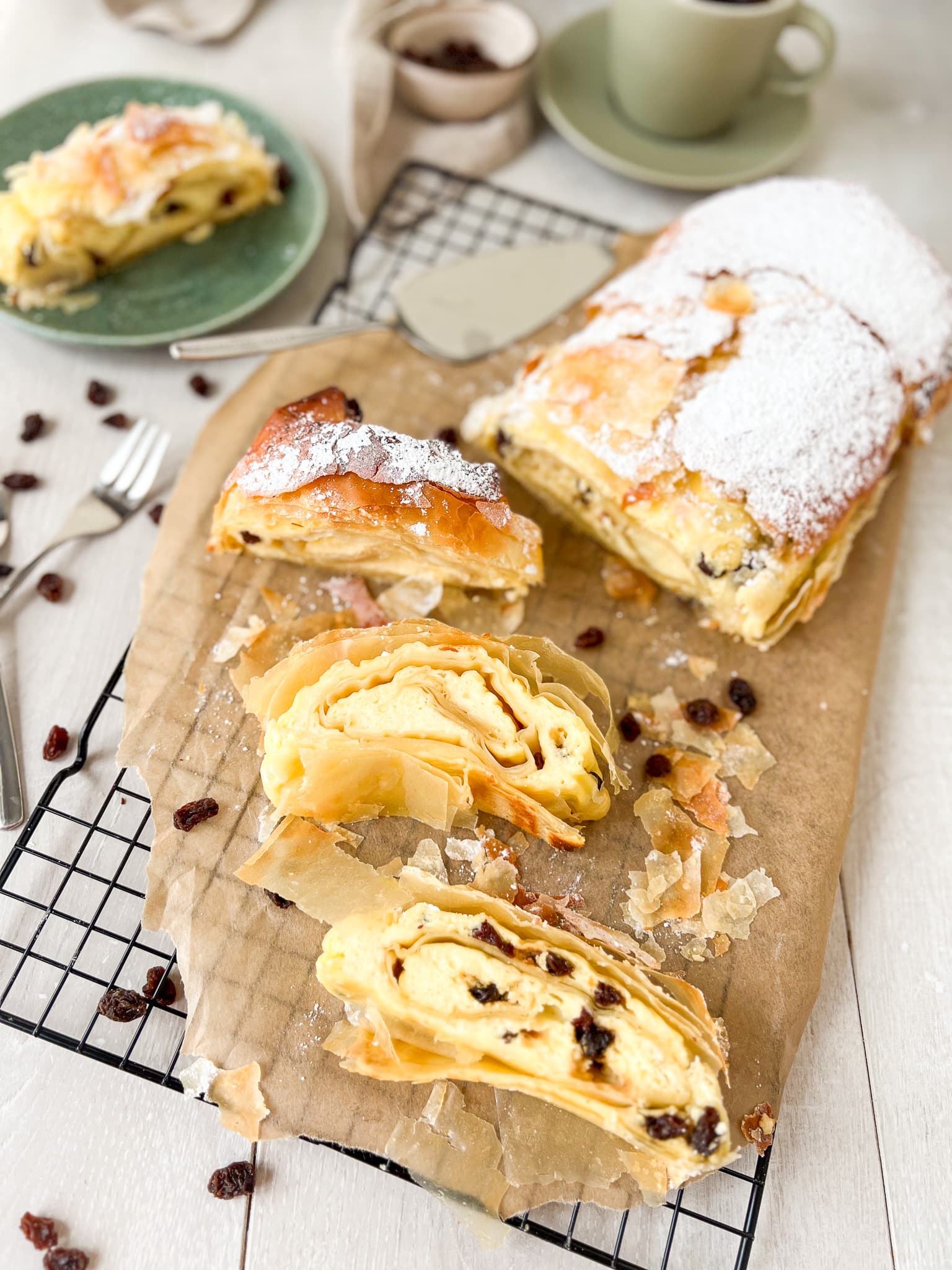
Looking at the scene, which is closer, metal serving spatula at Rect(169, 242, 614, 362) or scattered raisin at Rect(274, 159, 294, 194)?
metal serving spatula at Rect(169, 242, 614, 362)

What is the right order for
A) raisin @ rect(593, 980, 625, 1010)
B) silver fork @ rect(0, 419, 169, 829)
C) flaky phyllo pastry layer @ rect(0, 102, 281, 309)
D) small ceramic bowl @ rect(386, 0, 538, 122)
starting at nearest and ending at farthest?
raisin @ rect(593, 980, 625, 1010)
silver fork @ rect(0, 419, 169, 829)
flaky phyllo pastry layer @ rect(0, 102, 281, 309)
small ceramic bowl @ rect(386, 0, 538, 122)

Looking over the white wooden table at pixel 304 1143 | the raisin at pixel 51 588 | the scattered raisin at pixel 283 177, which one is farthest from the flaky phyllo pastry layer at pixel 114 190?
the raisin at pixel 51 588

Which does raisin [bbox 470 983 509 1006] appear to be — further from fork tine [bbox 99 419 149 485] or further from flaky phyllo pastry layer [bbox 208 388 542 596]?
fork tine [bbox 99 419 149 485]

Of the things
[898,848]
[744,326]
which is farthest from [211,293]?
[898,848]

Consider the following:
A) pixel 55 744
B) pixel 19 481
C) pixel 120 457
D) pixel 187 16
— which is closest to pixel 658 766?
pixel 55 744

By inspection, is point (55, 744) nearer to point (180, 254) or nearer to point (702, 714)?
point (702, 714)

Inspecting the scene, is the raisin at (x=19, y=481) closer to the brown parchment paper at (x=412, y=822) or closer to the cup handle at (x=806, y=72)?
the brown parchment paper at (x=412, y=822)

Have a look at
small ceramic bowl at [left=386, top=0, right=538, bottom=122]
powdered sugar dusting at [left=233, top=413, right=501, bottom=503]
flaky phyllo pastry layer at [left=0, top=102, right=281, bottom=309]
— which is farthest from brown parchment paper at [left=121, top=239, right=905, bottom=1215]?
small ceramic bowl at [left=386, top=0, right=538, bottom=122]

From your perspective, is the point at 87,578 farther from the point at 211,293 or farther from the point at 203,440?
the point at 211,293
